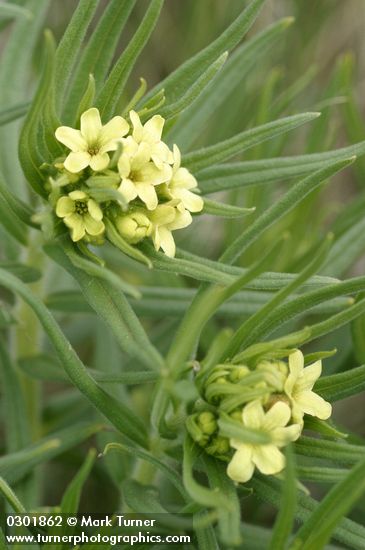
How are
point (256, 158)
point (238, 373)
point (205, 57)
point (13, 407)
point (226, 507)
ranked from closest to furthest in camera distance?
point (226, 507), point (238, 373), point (205, 57), point (13, 407), point (256, 158)

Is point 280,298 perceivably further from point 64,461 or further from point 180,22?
point 180,22

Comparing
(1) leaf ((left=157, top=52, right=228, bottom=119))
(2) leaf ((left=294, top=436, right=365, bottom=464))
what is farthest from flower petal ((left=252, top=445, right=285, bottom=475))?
(1) leaf ((left=157, top=52, right=228, bottom=119))

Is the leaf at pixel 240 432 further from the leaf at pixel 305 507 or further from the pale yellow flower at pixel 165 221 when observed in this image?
the pale yellow flower at pixel 165 221

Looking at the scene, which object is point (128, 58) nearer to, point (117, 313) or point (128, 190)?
point (128, 190)

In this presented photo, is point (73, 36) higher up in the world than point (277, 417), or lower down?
higher up

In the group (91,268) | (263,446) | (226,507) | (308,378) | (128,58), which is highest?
(128,58)

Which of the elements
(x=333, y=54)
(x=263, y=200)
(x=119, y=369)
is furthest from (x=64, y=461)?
(x=333, y=54)

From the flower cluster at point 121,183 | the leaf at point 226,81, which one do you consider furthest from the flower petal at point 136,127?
the leaf at point 226,81

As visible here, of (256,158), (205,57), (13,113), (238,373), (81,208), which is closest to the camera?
(238,373)

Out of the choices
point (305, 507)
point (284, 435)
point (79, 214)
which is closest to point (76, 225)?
point (79, 214)
